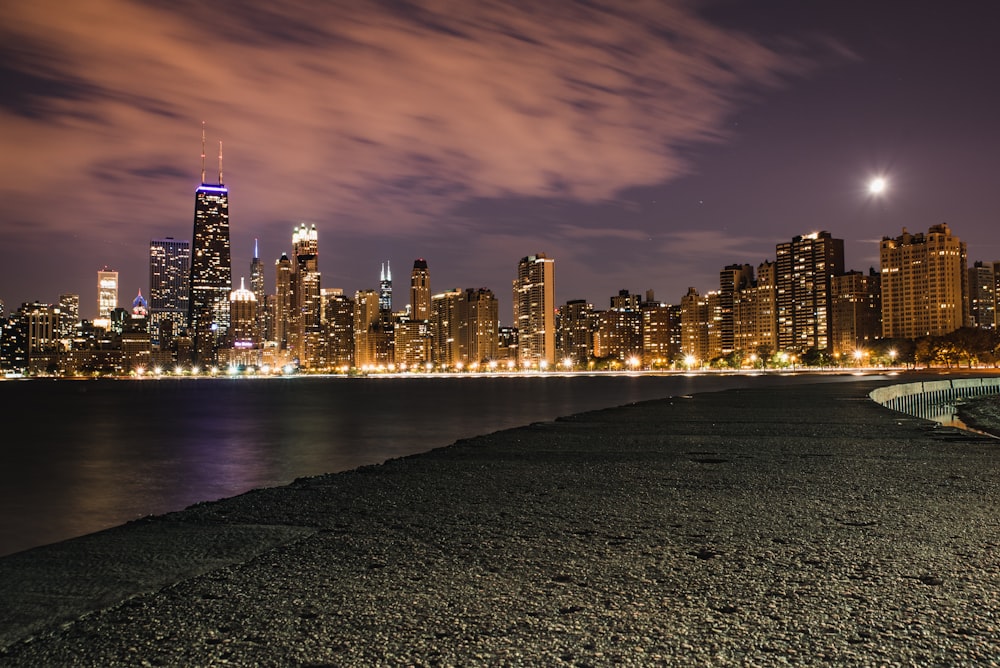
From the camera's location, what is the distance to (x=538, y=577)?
22.1ft

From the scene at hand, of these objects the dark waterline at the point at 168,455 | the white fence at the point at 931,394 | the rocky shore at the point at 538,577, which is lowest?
the dark waterline at the point at 168,455

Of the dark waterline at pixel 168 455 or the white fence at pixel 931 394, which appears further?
the white fence at pixel 931 394

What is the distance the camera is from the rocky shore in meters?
5.14

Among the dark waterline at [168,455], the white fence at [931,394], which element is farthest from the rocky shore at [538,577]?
the white fence at [931,394]

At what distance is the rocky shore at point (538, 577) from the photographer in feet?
16.9

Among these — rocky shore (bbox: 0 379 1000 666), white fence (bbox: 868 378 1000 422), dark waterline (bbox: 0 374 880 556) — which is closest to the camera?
rocky shore (bbox: 0 379 1000 666)

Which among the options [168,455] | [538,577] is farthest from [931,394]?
[538,577]

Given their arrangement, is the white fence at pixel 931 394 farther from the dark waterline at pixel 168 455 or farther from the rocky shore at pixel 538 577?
the rocky shore at pixel 538 577

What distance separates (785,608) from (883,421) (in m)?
22.7

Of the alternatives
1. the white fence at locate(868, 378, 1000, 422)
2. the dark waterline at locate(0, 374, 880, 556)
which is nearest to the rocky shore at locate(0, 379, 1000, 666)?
the dark waterline at locate(0, 374, 880, 556)

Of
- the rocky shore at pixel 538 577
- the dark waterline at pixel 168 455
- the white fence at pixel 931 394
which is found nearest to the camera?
the rocky shore at pixel 538 577

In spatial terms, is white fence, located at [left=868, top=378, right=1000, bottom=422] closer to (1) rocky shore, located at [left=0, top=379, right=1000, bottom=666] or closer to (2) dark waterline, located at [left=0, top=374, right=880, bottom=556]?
(2) dark waterline, located at [left=0, top=374, right=880, bottom=556]

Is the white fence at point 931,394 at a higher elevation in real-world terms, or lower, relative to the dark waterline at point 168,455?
higher

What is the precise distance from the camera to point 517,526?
357 inches
